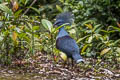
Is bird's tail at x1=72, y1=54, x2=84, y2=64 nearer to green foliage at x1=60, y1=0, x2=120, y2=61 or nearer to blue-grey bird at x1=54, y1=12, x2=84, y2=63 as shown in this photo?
blue-grey bird at x1=54, y1=12, x2=84, y2=63

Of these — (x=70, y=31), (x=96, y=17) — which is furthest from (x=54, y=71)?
(x=96, y=17)

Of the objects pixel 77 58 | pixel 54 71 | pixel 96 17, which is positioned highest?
pixel 96 17

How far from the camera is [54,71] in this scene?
5.35 meters

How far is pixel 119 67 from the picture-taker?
6199 mm

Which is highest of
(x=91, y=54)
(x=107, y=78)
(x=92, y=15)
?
(x=92, y=15)

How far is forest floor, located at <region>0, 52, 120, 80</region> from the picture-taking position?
4.93m

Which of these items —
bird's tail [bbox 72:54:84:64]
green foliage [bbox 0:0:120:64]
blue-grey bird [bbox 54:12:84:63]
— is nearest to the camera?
green foliage [bbox 0:0:120:64]

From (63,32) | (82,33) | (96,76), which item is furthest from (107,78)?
(82,33)

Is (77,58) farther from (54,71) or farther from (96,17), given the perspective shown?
(96,17)

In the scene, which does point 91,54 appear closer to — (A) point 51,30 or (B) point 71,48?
(B) point 71,48

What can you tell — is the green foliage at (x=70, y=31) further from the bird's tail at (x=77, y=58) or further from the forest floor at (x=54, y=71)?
the bird's tail at (x=77, y=58)

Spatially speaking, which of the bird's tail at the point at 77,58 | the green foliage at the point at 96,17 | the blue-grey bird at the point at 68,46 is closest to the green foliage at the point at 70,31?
the green foliage at the point at 96,17

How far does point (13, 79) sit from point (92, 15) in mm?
3824

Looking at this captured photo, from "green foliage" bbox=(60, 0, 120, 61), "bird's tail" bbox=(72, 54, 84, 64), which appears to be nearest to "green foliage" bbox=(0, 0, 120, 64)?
"green foliage" bbox=(60, 0, 120, 61)
